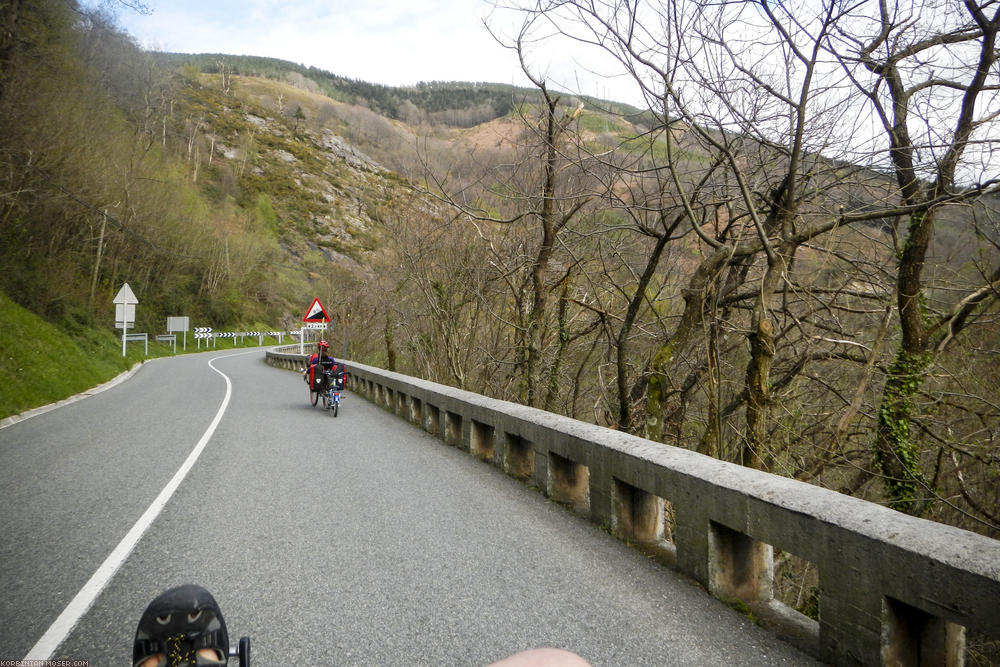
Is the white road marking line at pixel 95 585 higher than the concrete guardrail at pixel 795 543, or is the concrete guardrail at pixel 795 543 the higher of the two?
the concrete guardrail at pixel 795 543

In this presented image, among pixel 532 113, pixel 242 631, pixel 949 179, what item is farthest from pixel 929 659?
pixel 532 113

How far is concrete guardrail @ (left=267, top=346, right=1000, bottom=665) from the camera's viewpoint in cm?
272

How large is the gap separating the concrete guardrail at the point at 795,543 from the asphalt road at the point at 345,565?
230mm

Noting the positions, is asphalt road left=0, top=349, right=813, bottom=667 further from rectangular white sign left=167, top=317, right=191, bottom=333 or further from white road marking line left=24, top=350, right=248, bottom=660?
rectangular white sign left=167, top=317, right=191, bottom=333

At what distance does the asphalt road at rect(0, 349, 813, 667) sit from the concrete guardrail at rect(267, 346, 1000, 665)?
9.0 inches

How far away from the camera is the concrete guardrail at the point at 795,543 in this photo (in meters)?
2.72

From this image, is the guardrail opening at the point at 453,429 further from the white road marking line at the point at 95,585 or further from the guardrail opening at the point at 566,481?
the white road marking line at the point at 95,585

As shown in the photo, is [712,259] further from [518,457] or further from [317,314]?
[317,314]

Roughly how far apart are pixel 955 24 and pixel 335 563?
23.7 ft

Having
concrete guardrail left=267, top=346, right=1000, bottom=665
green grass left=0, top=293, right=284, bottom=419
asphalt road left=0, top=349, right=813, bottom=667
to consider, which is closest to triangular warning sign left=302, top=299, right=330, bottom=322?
green grass left=0, top=293, right=284, bottom=419

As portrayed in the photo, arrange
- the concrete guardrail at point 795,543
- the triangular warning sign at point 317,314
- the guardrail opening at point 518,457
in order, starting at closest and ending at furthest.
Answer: the concrete guardrail at point 795,543 < the guardrail opening at point 518,457 < the triangular warning sign at point 317,314

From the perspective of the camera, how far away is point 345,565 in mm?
4578

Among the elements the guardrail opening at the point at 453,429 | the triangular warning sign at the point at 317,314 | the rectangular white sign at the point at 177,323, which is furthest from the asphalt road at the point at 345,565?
the rectangular white sign at the point at 177,323

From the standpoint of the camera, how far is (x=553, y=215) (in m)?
11.7
